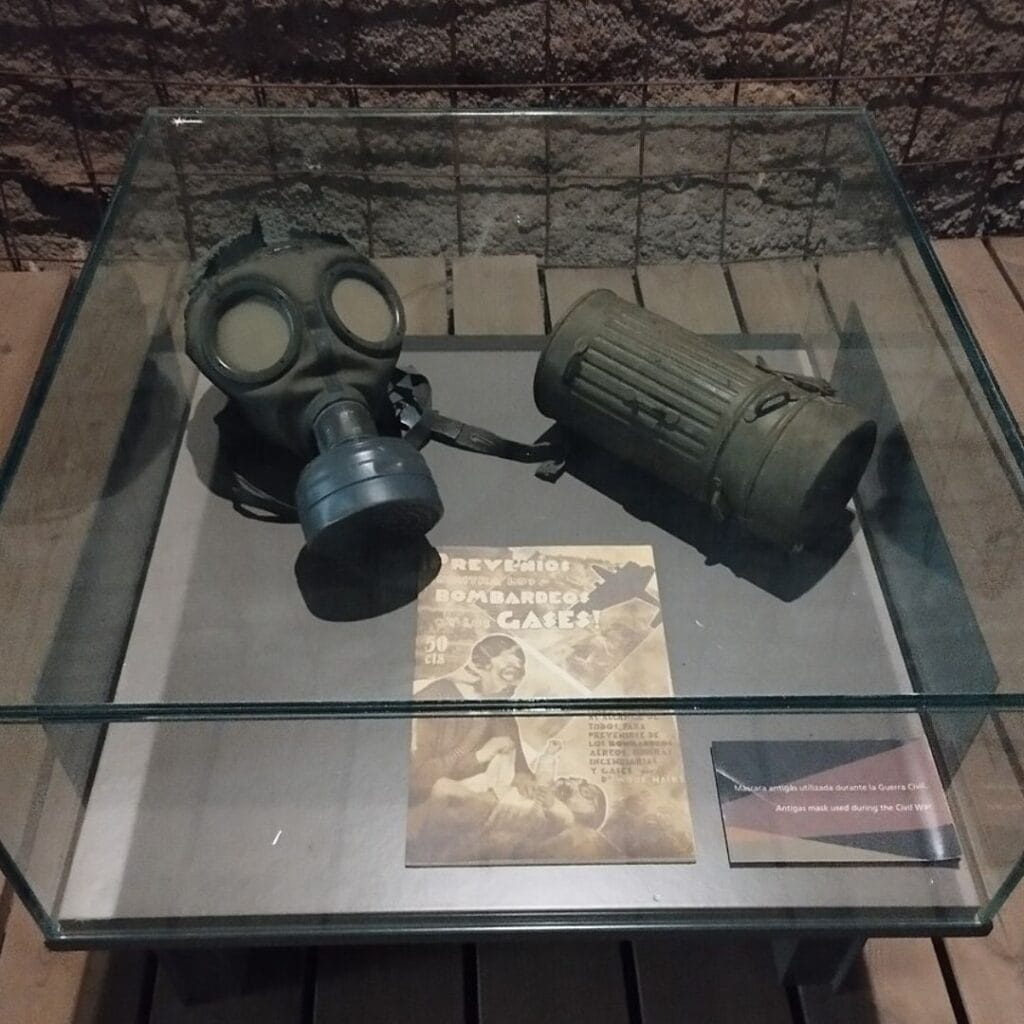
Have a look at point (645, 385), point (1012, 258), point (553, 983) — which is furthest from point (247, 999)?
point (1012, 258)

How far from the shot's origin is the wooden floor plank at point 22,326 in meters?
1.53

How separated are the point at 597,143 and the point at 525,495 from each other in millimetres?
410

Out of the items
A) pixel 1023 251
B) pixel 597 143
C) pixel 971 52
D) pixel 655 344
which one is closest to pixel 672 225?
pixel 597 143

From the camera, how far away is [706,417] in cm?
109

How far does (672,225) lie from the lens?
1.37m

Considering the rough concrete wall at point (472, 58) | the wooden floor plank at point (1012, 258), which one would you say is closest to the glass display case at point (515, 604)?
the rough concrete wall at point (472, 58)

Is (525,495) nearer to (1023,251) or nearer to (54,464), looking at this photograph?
(54,464)

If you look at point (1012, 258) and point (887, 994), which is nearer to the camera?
point (887, 994)

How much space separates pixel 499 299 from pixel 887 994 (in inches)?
33.9

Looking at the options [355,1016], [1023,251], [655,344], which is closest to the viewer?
[355,1016]

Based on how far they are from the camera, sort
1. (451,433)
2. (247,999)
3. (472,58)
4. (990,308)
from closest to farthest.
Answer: (247,999) → (451,433) → (472,58) → (990,308)

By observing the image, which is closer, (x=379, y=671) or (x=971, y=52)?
(x=379, y=671)

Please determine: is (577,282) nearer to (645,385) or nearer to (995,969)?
(645,385)

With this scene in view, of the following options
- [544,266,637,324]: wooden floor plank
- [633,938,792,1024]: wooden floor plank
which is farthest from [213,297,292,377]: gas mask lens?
[633,938,792,1024]: wooden floor plank
